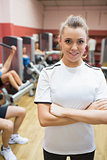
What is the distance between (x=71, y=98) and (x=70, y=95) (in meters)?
0.02

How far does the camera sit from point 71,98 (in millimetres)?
857

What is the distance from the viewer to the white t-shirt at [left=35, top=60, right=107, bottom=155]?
2.81ft

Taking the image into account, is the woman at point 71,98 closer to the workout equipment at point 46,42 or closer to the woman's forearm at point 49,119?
the woman's forearm at point 49,119

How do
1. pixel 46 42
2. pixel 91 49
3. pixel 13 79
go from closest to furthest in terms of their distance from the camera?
pixel 13 79 < pixel 46 42 < pixel 91 49

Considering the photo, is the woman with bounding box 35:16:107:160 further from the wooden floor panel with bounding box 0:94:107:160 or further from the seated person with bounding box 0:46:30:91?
the seated person with bounding box 0:46:30:91

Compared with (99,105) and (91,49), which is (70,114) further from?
(91,49)

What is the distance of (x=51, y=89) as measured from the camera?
881 mm

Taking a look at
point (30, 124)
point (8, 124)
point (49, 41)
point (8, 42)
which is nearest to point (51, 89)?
point (8, 124)

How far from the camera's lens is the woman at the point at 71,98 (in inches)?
32.6

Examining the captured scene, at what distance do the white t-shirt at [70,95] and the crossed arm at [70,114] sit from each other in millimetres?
35

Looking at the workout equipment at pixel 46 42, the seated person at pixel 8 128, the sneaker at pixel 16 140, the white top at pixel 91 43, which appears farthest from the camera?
the white top at pixel 91 43

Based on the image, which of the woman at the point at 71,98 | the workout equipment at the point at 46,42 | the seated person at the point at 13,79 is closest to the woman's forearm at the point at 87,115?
the woman at the point at 71,98

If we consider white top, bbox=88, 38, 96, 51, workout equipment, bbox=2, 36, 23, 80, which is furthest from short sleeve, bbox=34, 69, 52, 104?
white top, bbox=88, 38, 96, 51


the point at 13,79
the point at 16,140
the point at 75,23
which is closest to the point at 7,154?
the point at 16,140
